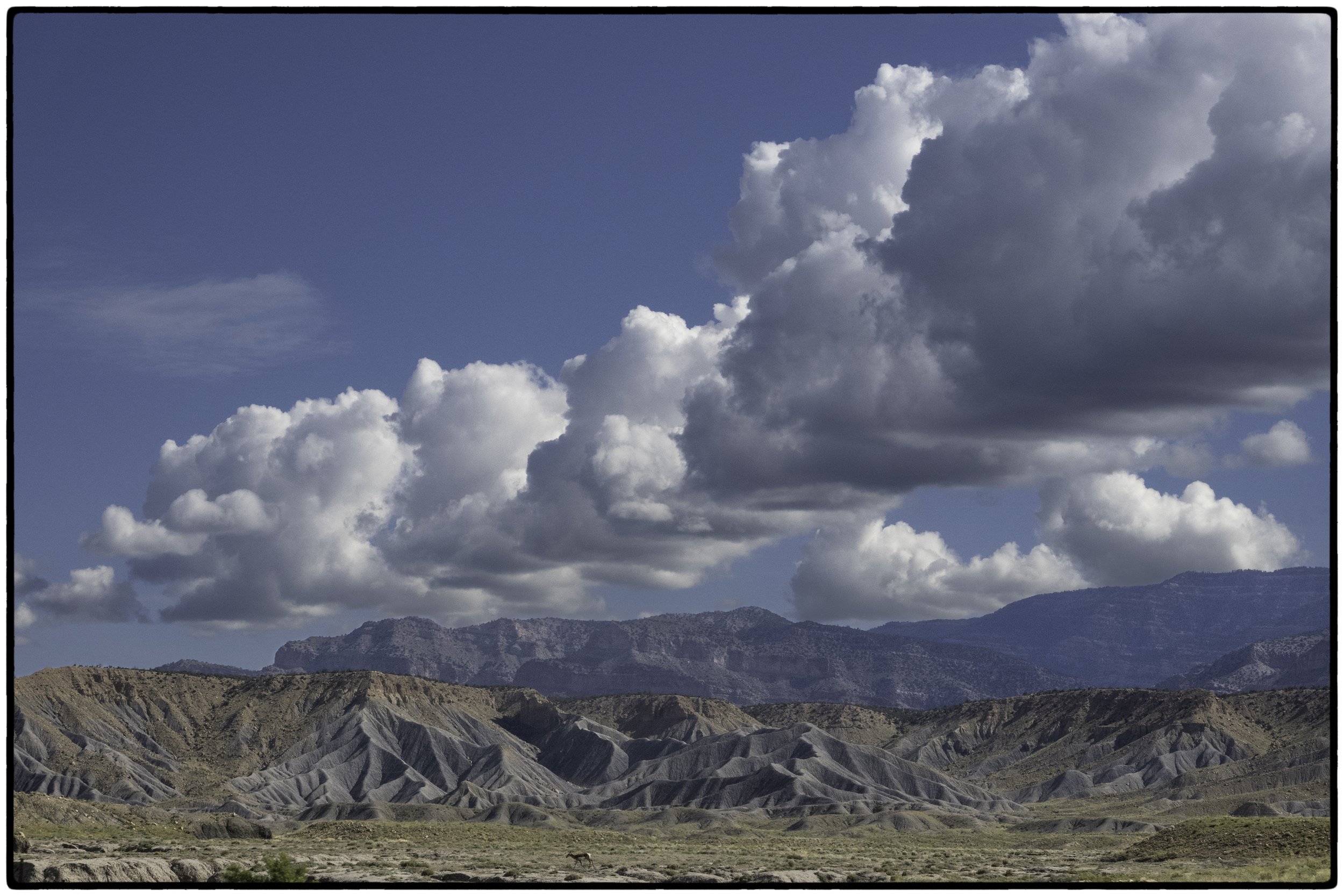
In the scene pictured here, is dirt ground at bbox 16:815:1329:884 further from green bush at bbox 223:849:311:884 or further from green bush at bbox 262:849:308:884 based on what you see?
green bush at bbox 223:849:311:884

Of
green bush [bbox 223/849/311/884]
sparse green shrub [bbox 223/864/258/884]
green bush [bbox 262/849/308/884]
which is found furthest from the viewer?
sparse green shrub [bbox 223/864/258/884]

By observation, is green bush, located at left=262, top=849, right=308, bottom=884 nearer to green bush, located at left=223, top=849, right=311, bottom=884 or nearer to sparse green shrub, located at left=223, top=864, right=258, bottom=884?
green bush, located at left=223, top=849, right=311, bottom=884

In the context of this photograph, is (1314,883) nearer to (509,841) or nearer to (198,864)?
(198,864)

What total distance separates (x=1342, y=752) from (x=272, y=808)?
18664 centimetres

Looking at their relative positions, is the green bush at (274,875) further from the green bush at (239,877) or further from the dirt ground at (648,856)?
the dirt ground at (648,856)

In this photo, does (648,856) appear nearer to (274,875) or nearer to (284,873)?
(284,873)

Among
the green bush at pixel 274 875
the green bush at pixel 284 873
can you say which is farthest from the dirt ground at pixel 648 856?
the green bush at pixel 274 875

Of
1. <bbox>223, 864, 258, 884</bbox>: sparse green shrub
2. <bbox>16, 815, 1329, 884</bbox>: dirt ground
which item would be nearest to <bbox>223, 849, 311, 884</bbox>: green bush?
<bbox>223, 864, 258, 884</bbox>: sparse green shrub

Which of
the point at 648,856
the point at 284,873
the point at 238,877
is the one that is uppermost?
the point at 284,873

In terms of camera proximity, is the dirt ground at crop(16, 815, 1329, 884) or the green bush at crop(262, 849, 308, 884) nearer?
the green bush at crop(262, 849, 308, 884)

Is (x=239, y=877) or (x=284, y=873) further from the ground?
(x=284, y=873)

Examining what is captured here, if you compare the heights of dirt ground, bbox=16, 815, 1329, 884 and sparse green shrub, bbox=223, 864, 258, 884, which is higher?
sparse green shrub, bbox=223, 864, 258, 884

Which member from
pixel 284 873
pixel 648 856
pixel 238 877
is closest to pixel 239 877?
pixel 238 877

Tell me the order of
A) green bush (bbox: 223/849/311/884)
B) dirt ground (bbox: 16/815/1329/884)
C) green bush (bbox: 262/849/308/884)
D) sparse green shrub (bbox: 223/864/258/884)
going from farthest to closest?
dirt ground (bbox: 16/815/1329/884), sparse green shrub (bbox: 223/864/258/884), green bush (bbox: 223/849/311/884), green bush (bbox: 262/849/308/884)
